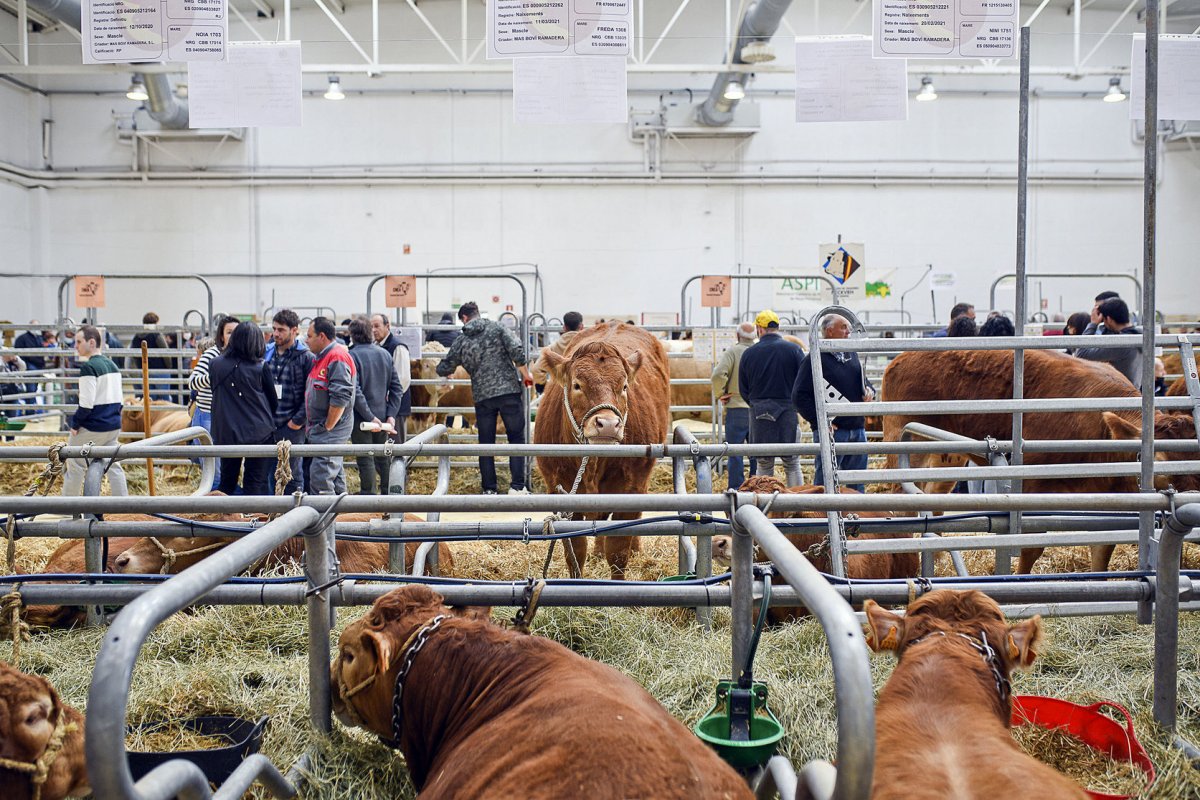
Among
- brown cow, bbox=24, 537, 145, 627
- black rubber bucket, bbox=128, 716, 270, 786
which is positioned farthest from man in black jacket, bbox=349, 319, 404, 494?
black rubber bucket, bbox=128, 716, 270, 786

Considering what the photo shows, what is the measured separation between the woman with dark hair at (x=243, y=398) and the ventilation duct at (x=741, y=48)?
27.7ft

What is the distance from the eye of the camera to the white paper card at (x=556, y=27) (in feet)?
15.6

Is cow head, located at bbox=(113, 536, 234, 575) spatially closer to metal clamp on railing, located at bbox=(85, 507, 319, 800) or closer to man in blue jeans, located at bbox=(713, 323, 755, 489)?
metal clamp on railing, located at bbox=(85, 507, 319, 800)

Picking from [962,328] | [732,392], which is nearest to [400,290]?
[732,392]

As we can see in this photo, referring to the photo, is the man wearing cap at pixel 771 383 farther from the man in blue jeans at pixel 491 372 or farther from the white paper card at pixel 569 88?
the white paper card at pixel 569 88

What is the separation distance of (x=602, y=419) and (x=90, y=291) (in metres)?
8.09

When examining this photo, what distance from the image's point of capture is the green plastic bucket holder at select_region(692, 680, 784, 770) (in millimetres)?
2197

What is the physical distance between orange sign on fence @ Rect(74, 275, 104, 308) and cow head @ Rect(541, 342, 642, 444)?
286 inches

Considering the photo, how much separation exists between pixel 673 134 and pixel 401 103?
611cm

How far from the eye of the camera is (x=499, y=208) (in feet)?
69.5

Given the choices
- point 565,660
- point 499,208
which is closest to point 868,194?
point 499,208

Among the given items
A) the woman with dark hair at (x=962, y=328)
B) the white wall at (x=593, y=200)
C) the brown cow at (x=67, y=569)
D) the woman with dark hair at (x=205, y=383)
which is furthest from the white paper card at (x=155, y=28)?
the white wall at (x=593, y=200)

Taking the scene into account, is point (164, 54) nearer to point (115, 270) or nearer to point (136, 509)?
point (136, 509)

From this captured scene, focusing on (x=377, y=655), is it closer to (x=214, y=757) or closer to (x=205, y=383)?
(x=214, y=757)
